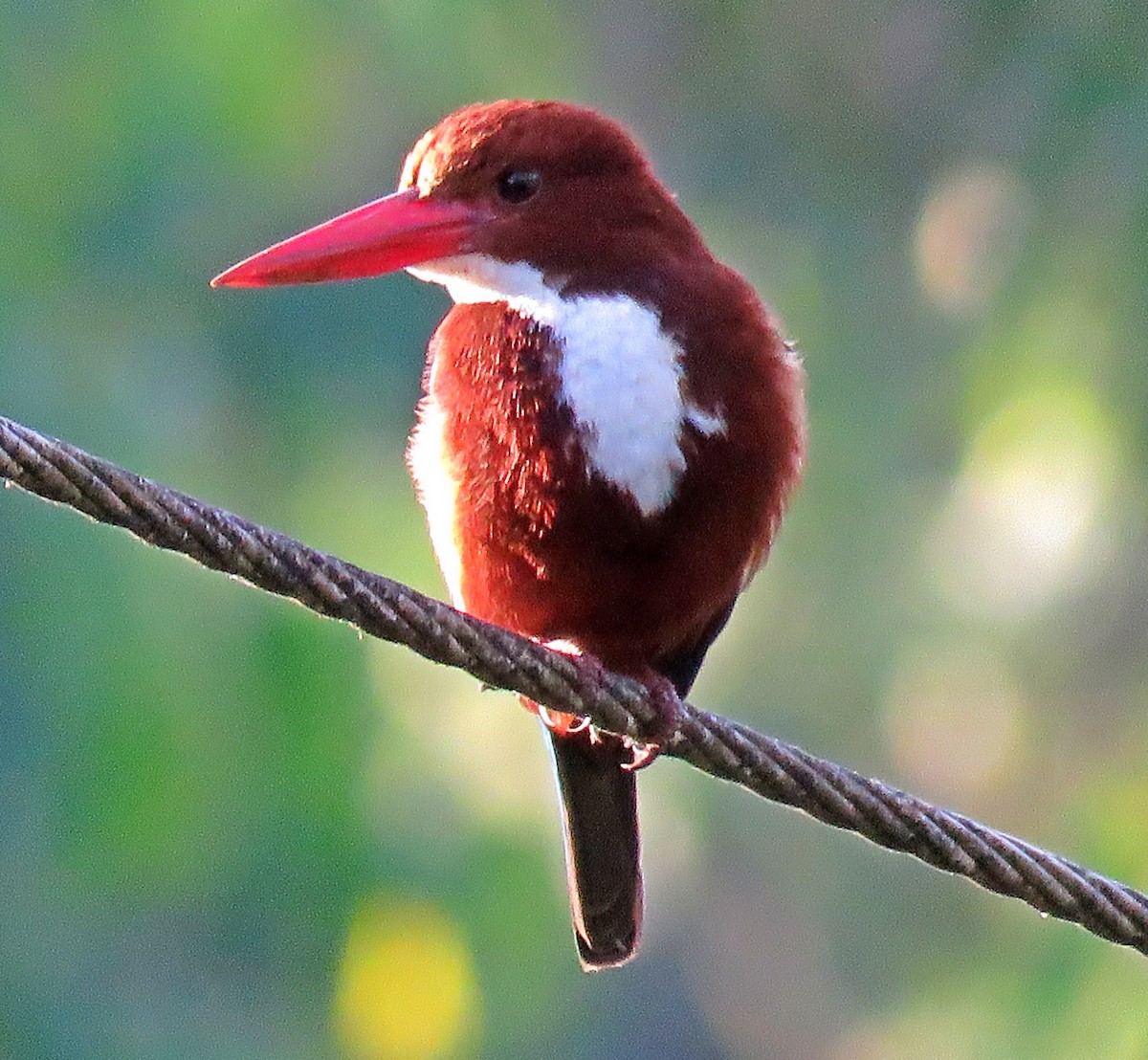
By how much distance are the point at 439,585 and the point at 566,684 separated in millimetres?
2377

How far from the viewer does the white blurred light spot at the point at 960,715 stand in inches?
195

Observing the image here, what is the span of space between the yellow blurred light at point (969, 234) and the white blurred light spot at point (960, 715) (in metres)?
0.91

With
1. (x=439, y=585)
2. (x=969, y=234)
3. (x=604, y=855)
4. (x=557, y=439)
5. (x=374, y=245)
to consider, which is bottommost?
(x=604, y=855)

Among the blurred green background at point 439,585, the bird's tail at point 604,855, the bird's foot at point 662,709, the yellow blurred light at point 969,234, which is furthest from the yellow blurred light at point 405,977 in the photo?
the yellow blurred light at point 969,234

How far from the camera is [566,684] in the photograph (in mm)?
1887

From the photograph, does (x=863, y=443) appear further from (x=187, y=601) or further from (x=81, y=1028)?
(x=81, y=1028)

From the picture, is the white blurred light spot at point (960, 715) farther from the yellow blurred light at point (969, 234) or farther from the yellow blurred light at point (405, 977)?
the yellow blurred light at point (405, 977)

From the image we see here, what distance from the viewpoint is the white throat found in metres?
2.04

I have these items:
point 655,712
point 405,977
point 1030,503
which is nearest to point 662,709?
point 655,712

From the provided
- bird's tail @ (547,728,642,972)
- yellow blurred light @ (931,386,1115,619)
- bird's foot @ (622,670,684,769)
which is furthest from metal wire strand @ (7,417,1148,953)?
yellow blurred light @ (931,386,1115,619)

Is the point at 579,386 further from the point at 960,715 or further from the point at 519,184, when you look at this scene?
the point at 960,715

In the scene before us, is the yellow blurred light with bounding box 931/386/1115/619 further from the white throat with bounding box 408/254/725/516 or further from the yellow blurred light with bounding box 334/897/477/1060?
the white throat with bounding box 408/254/725/516

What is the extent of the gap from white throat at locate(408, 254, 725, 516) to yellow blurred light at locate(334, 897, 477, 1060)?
82.5 inches

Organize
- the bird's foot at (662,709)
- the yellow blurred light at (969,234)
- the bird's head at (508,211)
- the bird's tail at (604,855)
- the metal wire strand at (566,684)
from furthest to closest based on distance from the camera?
the yellow blurred light at (969,234) < the bird's tail at (604,855) < the bird's head at (508,211) < the bird's foot at (662,709) < the metal wire strand at (566,684)
